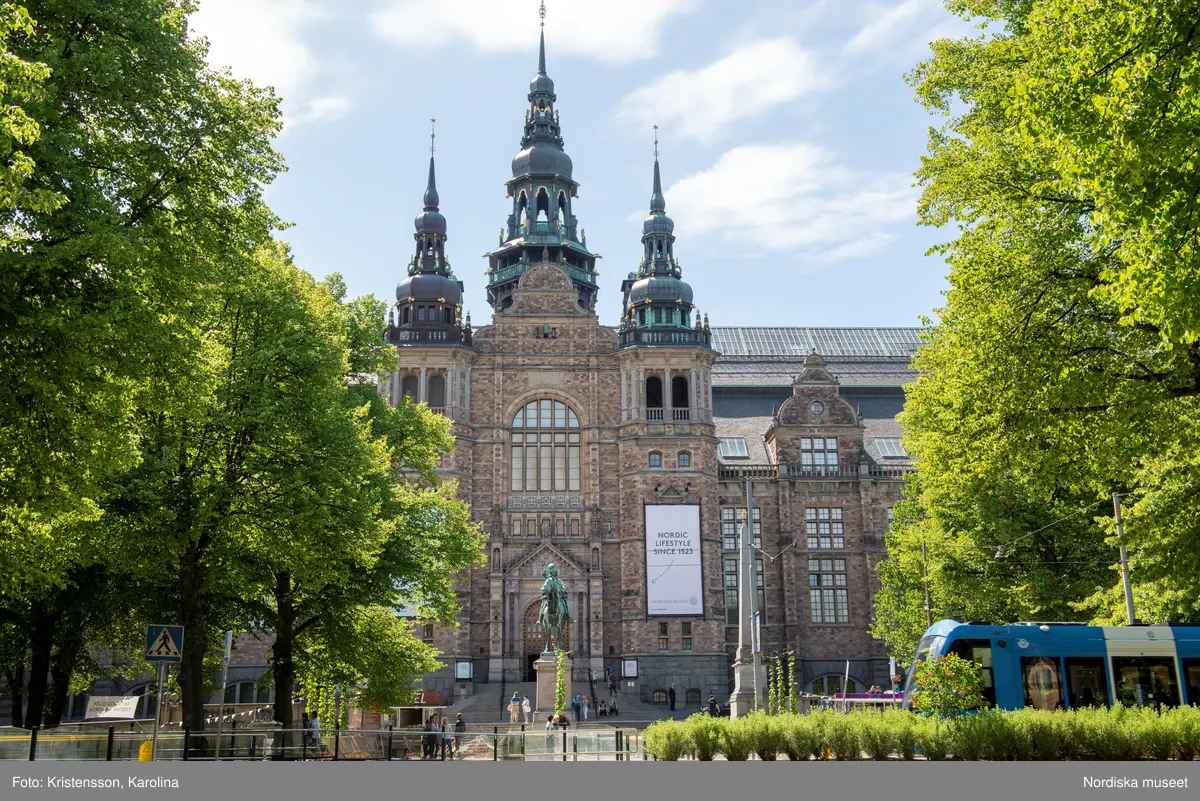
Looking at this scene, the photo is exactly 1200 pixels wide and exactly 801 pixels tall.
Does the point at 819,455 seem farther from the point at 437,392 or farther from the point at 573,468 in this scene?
the point at 437,392

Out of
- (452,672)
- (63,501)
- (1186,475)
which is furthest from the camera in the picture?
(452,672)

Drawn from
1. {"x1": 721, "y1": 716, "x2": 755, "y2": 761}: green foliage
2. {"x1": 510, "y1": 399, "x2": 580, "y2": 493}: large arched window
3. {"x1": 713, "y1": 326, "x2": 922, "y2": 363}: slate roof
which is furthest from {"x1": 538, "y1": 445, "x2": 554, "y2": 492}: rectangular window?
{"x1": 721, "y1": 716, "x2": 755, "y2": 761}: green foliage

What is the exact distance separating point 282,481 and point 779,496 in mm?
37645

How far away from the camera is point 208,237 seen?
57.5 ft

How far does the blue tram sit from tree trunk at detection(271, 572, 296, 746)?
49.5 ft

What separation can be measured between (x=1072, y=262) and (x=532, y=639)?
37.4m

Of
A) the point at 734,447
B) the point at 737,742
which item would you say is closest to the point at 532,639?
the point at 734,447

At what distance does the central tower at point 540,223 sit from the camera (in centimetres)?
6003

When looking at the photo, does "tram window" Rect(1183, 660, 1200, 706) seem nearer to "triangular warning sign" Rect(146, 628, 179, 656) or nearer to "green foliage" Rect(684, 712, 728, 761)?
"green foliage" Rect(684, 712, 728, 761)

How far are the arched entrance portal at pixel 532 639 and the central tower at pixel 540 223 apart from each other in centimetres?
1728

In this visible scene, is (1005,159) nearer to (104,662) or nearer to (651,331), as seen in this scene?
(651,331)

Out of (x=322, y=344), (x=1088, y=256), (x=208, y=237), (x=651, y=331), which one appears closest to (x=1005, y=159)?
(x=1088, y=256)

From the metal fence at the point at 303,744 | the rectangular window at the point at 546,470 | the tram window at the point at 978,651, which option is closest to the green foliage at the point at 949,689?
the metal fence at the point at 303,744

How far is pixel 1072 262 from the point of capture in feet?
57.8
